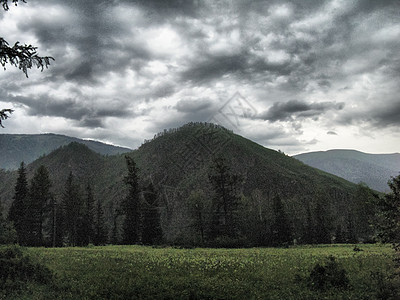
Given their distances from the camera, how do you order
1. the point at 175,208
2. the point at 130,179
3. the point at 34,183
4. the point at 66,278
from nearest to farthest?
the point at 66,278 → the point at 130,179 → the point at 34,183 → the point at 175,208

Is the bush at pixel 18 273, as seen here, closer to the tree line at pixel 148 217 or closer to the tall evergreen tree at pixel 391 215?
the tall evergreen tree at pixel 391 215

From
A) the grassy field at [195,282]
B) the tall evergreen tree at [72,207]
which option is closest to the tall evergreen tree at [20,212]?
the tall evergreen tree at [72,207]

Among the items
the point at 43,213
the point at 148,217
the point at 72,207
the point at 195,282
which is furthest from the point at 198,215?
the point at 195,282

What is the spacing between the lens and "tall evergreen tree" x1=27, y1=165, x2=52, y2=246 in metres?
54.9

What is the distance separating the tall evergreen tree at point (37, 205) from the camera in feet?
180

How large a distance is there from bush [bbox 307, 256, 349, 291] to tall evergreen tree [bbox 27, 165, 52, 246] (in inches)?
2159

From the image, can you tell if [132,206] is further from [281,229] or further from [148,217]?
[281,229]

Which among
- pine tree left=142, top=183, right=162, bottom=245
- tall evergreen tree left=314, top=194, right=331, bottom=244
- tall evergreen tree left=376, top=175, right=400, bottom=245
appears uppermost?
tall evergreen tree left=376, top=175, right=400, bottom=245

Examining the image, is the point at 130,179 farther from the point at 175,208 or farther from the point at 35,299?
the point at 175,208

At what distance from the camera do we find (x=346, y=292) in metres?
13.3

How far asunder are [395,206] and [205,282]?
33.8 feet

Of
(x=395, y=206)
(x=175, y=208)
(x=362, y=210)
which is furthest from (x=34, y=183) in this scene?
(x=175, y=208)

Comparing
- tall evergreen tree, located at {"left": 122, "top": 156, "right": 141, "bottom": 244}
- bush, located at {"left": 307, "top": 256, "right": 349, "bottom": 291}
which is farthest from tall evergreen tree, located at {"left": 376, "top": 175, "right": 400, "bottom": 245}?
tall evergreen tree, located at {"left": 122, "top": 156, "right": 141, "bottom": 244}

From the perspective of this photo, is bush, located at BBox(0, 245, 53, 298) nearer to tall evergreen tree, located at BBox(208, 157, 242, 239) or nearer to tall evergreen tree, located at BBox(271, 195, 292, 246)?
tall evergreen tree, located at BBox(208, 157, 242, 239)
